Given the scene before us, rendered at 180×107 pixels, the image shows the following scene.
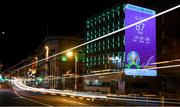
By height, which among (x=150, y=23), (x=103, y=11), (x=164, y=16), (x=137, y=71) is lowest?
(x=137, y=71)

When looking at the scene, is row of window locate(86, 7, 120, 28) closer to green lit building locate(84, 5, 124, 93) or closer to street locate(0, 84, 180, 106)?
green lit building locate(84, 5, 124, 93)

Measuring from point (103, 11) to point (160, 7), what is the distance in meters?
38.6

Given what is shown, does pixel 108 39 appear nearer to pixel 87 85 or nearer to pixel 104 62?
pixel 104 62

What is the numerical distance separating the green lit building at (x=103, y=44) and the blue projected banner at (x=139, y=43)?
39.6 metres

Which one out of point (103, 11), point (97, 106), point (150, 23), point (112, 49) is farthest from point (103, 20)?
point (97, 106)

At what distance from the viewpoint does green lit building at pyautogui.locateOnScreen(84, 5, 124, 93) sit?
318 ft

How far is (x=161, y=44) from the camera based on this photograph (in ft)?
268

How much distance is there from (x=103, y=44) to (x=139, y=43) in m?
68.2

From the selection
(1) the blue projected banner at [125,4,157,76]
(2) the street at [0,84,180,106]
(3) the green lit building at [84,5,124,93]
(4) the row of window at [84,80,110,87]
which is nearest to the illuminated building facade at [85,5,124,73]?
(3) the green lit building at [84,5,124,93]

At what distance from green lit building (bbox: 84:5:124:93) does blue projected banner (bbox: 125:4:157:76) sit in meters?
39.6

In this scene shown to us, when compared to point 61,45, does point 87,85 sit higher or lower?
lower

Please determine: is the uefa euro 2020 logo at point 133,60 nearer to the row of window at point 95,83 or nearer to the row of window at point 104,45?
the row of window at point 95,83

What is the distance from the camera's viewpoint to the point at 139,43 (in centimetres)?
4538

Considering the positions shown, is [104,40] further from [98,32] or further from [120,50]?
[120,50]
